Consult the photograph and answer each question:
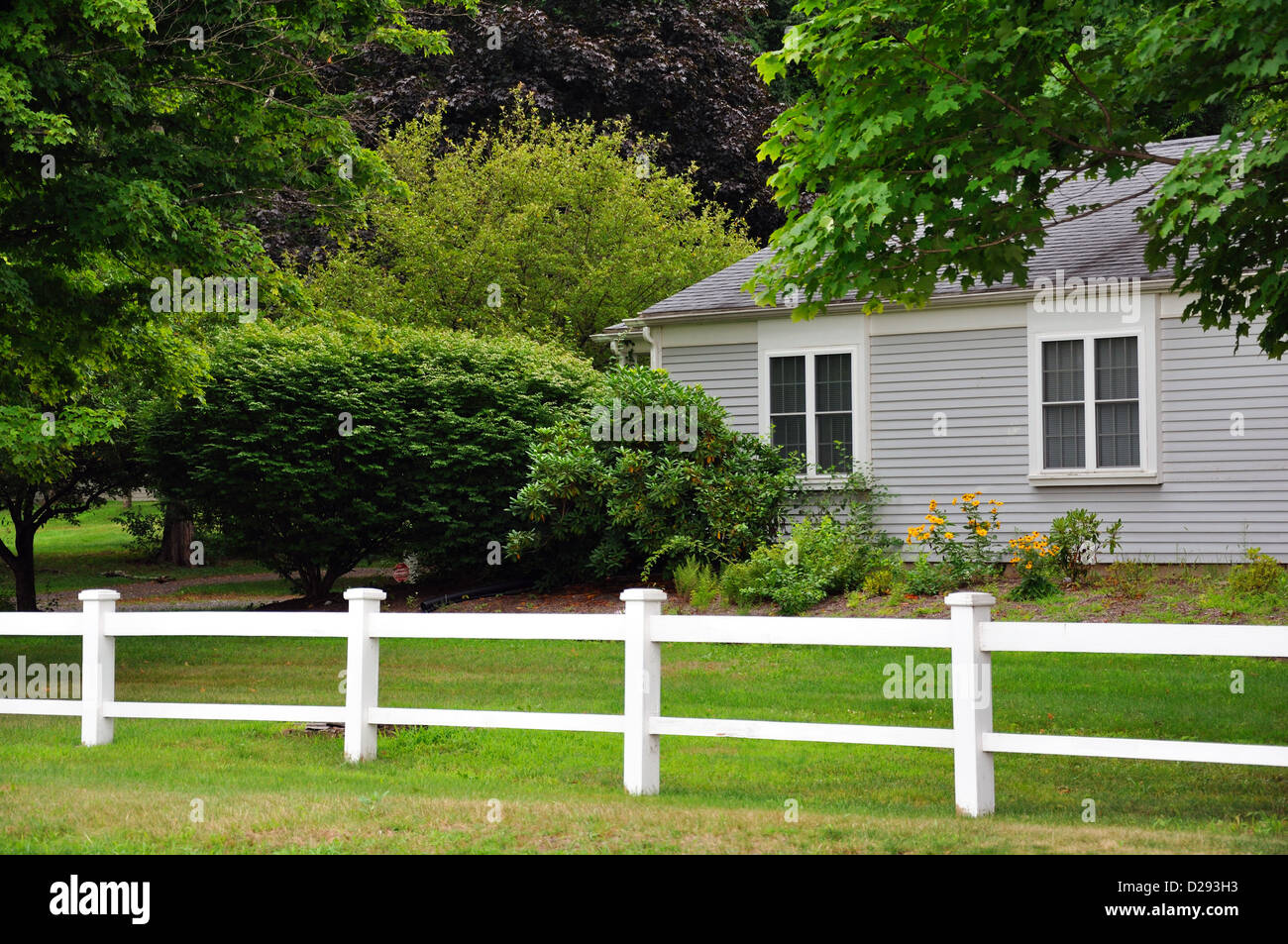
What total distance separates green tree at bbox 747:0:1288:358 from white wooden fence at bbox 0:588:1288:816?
2.58 m

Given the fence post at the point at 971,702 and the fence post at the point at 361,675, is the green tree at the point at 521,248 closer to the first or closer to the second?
the fence post at the point at 361,675

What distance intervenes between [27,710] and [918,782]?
641 centimetres

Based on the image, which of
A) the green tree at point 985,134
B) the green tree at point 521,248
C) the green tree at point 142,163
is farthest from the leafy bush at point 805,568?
the green tree at point 521,248

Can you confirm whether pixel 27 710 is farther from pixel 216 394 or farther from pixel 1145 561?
pixel 1145 561

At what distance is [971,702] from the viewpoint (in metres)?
7.24

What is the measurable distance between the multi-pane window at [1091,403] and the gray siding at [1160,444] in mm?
320

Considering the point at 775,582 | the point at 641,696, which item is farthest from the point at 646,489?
the point at 641,696

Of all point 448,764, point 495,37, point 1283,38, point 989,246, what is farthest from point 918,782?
point 495,37

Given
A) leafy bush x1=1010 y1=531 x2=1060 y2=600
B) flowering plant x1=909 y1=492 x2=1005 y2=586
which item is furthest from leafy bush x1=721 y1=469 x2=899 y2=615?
leafy bush x1=1010 y1=531 x2=1060 y2=600

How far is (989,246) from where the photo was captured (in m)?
9.66

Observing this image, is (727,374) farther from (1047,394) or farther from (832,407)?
(1047,394)

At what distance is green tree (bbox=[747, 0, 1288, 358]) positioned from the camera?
855 cm

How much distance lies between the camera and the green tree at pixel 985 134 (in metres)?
8.55

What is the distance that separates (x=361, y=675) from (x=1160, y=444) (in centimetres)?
1194
